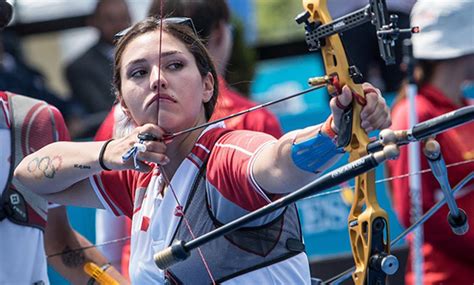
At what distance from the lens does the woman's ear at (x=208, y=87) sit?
286 cm

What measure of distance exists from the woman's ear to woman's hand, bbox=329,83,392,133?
21.5 inches

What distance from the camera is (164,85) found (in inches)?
107

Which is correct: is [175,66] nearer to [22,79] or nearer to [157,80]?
[157,80]

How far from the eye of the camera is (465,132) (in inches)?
150

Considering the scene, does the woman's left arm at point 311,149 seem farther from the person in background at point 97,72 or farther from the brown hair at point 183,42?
the person in background at point 97,72

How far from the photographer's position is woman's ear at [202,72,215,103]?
113 inches

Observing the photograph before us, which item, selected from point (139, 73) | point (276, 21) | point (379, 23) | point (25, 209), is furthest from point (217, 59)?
point (276, 21)

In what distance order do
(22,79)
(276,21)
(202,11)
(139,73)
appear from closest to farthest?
(139,73) < (202,11) < (22,79) < (276,21)

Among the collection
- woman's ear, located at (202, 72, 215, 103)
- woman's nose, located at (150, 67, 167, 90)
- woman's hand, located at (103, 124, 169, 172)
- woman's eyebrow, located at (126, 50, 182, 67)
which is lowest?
woman's hand, located at (103, 124, 169, 172)

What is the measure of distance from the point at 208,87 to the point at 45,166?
0.52 metres

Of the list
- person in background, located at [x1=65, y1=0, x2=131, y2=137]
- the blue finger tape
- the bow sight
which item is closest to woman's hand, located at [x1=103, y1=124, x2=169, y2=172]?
the blue finger tape

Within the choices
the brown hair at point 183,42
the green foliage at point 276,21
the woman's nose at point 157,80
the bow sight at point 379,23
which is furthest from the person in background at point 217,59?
the green foliage at point 276,21

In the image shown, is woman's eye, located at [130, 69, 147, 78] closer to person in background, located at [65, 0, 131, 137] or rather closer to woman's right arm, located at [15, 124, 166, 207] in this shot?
woman's right arm, located at [15, 124, 166, 207]

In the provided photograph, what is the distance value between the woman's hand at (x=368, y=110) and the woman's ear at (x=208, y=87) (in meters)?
0.55
